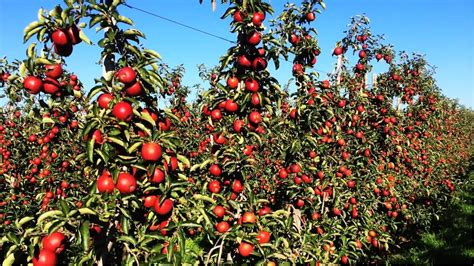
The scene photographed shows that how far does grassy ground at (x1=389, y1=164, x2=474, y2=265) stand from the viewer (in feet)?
20.3

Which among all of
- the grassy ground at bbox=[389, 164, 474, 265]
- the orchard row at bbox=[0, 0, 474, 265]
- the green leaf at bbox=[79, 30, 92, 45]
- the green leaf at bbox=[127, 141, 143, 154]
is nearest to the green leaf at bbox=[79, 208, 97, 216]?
the orchard row at bbox=[0, 0, 474, 265]

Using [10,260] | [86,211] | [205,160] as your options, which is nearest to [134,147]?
[86,211]

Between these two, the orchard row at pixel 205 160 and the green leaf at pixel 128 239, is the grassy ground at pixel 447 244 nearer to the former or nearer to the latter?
the orchard row at pixel 205 160

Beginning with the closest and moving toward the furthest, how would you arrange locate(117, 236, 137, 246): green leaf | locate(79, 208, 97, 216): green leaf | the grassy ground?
locate(79, 208, 97, 216): green leaf, locate(117, 236, 137, 246): green leaf, the grassy ground

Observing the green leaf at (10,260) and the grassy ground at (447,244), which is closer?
the green leaf at (10,260)

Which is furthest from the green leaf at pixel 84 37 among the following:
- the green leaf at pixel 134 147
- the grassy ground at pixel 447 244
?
the grassy ground at pixel 447 244

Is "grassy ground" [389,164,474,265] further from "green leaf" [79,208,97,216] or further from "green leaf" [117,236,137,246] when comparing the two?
"green leaf" [79,208,97,216]

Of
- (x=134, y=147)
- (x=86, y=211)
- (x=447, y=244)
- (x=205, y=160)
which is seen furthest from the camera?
(x=447, y=244)

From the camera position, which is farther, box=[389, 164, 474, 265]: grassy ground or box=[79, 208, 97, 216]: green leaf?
box=[389, 164, 474, 265]: grassy ground

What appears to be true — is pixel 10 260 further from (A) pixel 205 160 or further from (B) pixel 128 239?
(A) pixel 205 160

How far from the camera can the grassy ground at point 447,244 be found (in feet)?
20.3

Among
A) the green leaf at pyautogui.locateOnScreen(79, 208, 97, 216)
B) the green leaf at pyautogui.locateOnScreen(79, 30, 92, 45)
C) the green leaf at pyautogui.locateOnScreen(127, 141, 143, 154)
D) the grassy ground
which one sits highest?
the green leaf at pyautogui.locateOnScreen(79, 30, 92, 45)

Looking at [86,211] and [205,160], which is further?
[205,160]

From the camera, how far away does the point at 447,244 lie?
23.1ft
